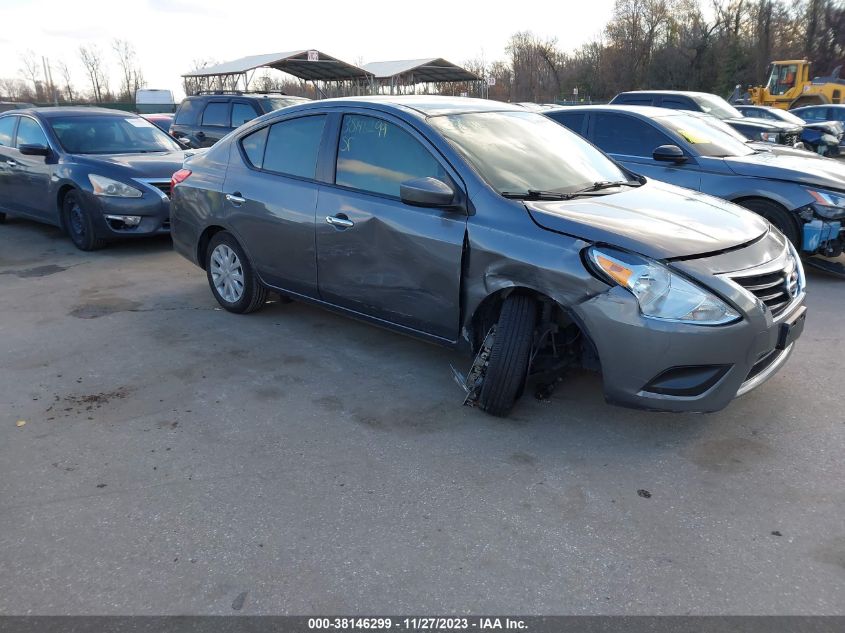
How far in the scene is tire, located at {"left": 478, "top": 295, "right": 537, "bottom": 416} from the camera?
142 inches

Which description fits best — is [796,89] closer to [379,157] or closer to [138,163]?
[138,163]

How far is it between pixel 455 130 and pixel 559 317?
1.39m

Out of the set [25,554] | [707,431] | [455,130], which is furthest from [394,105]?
[25,554]

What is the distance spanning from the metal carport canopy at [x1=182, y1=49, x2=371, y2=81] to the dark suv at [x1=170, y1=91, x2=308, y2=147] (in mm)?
14815

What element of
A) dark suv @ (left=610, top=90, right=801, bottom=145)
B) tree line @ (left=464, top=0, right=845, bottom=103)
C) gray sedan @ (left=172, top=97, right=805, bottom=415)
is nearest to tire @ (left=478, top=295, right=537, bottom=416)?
gray sedan @ (left=172, top=97, right=805, bottom=415)

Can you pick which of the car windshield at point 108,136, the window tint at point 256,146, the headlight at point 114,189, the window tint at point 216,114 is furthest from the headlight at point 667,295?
the window tint at point 216,114

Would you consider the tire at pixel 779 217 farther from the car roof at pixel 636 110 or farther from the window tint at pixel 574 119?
the window tint at pixel 574 119

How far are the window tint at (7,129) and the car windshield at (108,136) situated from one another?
906mm

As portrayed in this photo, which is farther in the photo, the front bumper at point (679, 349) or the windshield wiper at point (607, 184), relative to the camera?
the windshield wiper at point (607, 184)

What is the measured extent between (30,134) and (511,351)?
318 inches

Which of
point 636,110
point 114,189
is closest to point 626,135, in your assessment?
point 636,110

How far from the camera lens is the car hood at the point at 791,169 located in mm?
6484

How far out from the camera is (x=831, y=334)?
5.09m
